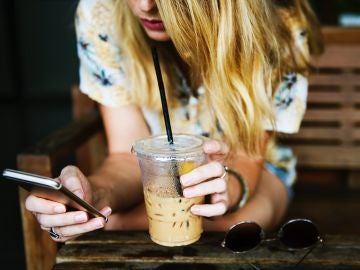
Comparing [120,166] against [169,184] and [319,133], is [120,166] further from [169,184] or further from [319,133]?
[319,133]

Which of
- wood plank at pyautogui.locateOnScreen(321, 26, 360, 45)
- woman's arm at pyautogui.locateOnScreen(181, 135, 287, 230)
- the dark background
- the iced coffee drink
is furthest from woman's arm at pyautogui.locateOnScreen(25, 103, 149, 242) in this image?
the dark background

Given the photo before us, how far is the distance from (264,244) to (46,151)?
30.1 inches

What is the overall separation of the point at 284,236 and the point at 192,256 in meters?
0.22

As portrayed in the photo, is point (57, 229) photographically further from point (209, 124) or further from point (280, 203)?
point (280, 203)

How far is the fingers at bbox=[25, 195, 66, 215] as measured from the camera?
3.37 ft

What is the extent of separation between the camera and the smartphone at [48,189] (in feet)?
2.77

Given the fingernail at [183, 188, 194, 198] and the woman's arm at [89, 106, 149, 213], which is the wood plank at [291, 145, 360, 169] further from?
the fingernail at [183, 188, 194, 198]

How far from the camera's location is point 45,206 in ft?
3.41

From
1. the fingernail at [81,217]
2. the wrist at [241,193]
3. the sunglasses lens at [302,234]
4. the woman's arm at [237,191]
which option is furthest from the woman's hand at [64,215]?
the wrist at [241,193]

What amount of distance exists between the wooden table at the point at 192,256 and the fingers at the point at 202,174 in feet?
0.63

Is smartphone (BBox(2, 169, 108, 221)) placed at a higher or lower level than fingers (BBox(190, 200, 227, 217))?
higher

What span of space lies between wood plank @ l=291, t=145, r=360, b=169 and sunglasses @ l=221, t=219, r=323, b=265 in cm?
109

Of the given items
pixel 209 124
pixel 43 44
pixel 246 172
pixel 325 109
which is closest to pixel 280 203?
pixel 246 172

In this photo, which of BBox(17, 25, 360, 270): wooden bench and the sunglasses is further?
BBox(17, 25, 360, 270): wooden bench
